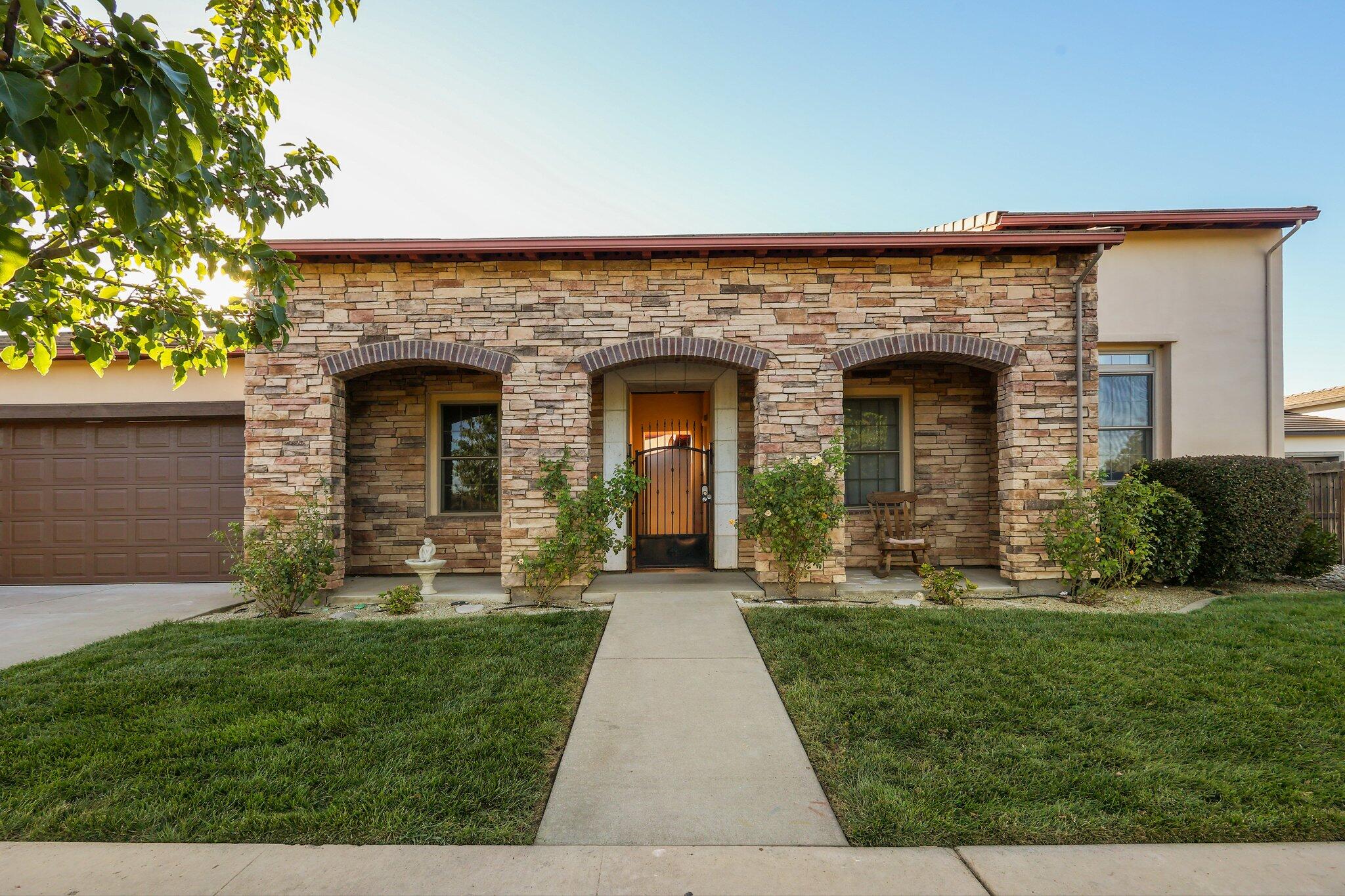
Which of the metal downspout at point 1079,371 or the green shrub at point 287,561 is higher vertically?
the metal downspout at point 1079,371

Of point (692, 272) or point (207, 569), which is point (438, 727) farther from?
point (207, 569)

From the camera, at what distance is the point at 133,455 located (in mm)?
8352

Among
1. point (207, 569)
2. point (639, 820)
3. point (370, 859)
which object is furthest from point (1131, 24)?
point (207, 569)

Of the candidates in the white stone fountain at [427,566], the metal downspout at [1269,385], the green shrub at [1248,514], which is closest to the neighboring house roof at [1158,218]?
the metal downspout at [1269,385]

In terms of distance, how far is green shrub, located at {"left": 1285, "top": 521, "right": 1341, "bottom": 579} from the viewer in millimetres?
7500

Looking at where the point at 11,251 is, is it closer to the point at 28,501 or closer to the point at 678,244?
the point at 678,244

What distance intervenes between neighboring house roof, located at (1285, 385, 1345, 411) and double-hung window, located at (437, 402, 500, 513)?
18955mm

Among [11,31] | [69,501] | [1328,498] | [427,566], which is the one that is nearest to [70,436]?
[69,501]

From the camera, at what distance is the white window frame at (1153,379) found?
8844 mm

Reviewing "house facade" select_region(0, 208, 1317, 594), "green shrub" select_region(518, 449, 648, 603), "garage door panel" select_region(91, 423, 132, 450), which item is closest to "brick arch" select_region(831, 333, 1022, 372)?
"house facade" select_region(0, 208, 1317, 594)

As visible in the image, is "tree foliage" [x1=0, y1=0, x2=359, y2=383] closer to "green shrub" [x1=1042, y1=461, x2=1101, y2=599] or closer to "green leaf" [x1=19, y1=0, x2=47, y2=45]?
"green leaf" [x1=19, y1=0, x2=47, y2=45]

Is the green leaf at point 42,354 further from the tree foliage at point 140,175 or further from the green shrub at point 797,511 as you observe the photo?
the green shrub at point 797,511

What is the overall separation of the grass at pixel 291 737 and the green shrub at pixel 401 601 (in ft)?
3.14

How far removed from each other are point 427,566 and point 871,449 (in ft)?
19.6
